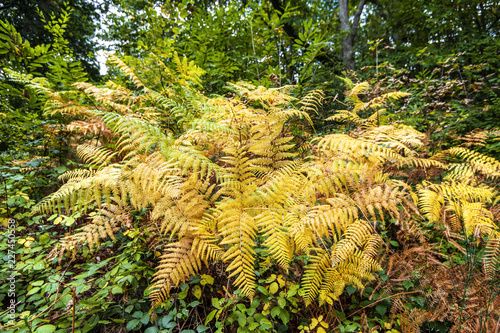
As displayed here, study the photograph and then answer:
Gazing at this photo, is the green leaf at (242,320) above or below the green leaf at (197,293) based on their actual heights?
below

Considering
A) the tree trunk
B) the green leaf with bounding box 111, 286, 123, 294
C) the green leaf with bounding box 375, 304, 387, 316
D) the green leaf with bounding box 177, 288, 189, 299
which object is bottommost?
the green leaf with bounding box 375, 304, 387, 316

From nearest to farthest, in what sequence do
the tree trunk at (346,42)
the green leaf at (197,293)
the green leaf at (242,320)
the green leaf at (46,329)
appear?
the green leaf at (46,329) < the green leaf at (242,320) < the green leaf at (197,293) < the tree trunk at (346,42)

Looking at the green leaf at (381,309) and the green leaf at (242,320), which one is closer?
the green leaf at (242,320)

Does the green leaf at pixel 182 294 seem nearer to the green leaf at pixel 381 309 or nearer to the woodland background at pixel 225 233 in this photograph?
the woodland background at pixel 225 233

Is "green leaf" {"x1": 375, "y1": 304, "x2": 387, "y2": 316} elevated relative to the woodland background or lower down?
lower down

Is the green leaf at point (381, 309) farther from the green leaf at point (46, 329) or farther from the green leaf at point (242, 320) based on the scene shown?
the green leaf at point (46, 329)

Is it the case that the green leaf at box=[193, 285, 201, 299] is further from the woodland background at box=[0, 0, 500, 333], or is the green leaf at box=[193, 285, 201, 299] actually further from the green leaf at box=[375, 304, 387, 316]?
the green leaf at box=[375, 304, 387, 316]

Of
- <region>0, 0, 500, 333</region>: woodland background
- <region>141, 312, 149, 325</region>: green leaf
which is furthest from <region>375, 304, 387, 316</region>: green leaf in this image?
<region>141, 312, 149, 325</region>: green leaf

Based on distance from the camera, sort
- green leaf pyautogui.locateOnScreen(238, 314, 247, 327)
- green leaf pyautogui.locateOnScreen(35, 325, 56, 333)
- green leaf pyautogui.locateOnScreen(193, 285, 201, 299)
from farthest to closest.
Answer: green leaf pyautogui.locateOnScreen(193, 285, 201, 299) → green leaf pyautogui.locateOnScreen(238, 314, 247, 327) → green leaf pyautogui.locateOnScreen(35, 325, 56, 333)

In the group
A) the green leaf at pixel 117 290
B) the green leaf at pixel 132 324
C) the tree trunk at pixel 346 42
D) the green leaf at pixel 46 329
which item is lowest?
the green leaf at pixel 132 324

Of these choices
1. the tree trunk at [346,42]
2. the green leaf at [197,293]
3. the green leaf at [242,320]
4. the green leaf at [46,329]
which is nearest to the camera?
A: the green leaf at [46,329]

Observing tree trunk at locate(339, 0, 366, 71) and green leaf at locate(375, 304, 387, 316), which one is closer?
green leaf at locate(375, 304, 387, 316)

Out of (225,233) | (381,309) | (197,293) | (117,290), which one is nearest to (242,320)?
(197,293)

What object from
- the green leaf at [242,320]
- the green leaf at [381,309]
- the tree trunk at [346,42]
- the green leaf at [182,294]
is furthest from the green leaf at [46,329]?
the tree trunk at [346,42]
